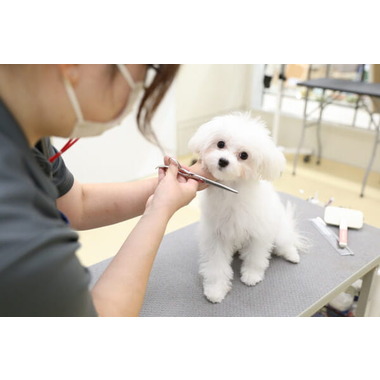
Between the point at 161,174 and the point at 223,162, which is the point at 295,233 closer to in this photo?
the point at 223,162

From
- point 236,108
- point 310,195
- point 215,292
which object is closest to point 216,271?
point 215,292

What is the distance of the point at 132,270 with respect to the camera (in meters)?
0.70

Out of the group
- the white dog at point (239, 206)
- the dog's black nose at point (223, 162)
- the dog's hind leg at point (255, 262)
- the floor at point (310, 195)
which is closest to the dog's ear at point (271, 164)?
the white dog at point (239, 206)

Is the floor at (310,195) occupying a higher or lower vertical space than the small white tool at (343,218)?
lower

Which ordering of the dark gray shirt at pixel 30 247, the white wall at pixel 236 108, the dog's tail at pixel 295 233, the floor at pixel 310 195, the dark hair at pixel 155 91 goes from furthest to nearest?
the white wall at pixel 236 108
the floor at pixel 310 195
the dog's tail at pixel 295 233
the dark hair at pixel 155 91
the dark gray shirt at pixel 30 247

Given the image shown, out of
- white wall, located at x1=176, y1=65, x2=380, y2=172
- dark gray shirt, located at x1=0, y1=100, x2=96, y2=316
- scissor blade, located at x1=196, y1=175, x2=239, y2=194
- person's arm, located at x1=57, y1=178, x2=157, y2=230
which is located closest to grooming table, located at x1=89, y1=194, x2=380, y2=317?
person's arm, located at x1=57, y1=178, x2=157, y2=230

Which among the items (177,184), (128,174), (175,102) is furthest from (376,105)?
(177,184)

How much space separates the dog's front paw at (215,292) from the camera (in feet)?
3.28

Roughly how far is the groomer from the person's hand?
0.39 ft

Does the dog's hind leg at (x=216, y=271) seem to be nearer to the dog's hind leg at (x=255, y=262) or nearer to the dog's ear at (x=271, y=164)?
→ the dog's hind leg at (x=255, y=262)

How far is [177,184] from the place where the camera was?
91 centimetres

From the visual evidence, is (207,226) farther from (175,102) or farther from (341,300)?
(175,102)

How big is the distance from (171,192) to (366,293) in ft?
2.71

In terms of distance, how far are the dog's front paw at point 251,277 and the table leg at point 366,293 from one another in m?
0.40
